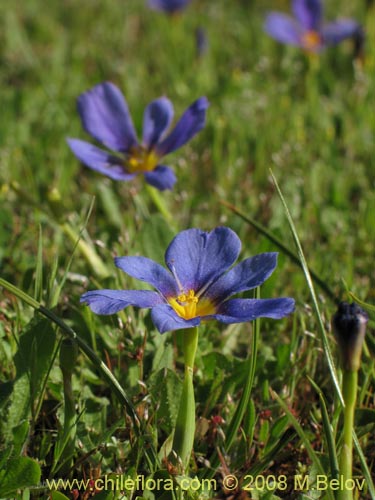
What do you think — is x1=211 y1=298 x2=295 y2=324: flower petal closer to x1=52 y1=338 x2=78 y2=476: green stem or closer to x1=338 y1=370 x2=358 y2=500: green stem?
x1=338 y1=370 x2=358 y2=500: green stem

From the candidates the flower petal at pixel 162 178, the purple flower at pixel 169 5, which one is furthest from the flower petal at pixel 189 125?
the purple flower at pixel 169 5

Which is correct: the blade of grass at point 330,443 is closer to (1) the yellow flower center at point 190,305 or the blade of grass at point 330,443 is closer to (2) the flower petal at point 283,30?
(1) the yellow flower center at point 190,305

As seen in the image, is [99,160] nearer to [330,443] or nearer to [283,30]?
[330,443]

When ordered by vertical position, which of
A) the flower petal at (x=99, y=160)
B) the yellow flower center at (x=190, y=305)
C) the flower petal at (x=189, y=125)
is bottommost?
the yellow flower center at (x=190, y=305)

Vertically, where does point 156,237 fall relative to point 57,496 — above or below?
above

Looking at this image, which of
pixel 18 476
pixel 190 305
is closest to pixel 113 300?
pixel 190 305

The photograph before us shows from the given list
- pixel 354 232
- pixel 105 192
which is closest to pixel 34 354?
pixel 105 192

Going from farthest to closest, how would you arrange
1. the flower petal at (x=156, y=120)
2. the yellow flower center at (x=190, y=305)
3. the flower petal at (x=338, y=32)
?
the flower petal at (x=338, y=32) < the flower petal at (x=156, y=120) < the yellow flower center at (x=190, y=305)
